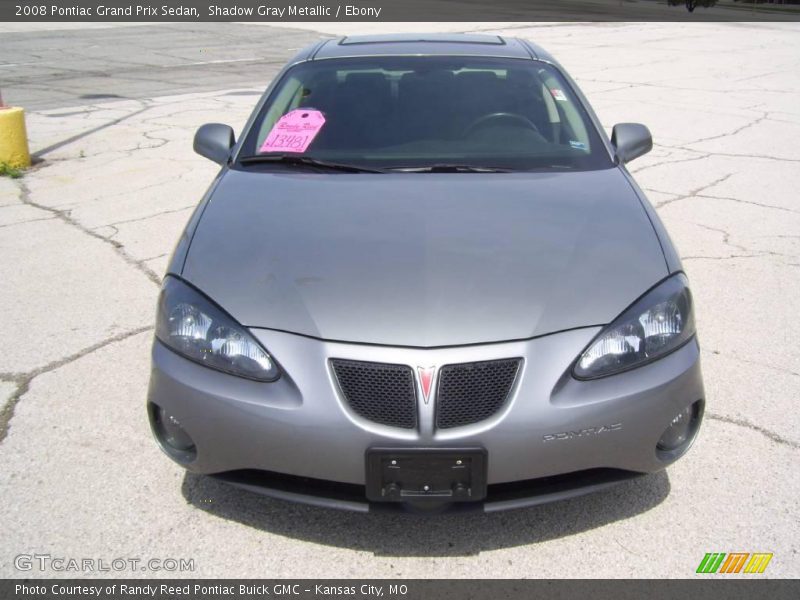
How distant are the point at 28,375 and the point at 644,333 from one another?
112 inches

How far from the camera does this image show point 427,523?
291 centimetres

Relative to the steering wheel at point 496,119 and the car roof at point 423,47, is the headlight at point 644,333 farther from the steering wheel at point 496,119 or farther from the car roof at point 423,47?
the car roof at point 423,47

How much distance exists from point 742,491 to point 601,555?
687mm

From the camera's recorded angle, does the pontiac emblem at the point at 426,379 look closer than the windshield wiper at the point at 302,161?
Yes

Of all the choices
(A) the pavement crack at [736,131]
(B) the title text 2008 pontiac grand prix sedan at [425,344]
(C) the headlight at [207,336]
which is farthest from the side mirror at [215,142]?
(A) the pavement crack at [736,131]

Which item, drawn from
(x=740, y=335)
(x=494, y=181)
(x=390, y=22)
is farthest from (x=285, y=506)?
(x=390, y=22)

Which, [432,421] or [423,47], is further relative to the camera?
[423,47]

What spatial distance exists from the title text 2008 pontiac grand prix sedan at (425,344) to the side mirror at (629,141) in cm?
76

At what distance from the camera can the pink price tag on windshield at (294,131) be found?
3.78 meters

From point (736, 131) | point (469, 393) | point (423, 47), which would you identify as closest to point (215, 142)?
point (423, 47)

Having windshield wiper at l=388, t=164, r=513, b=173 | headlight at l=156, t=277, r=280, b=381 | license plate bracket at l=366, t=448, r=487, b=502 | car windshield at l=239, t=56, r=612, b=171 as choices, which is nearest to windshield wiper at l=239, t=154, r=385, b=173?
car windshield at l=239, t=56, r=612, b=171

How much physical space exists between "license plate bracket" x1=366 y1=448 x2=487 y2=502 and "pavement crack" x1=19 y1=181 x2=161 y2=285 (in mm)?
3059

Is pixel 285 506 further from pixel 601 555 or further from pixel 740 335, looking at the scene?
pixel 740 335

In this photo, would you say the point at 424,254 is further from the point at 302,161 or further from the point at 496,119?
the point at 496,119
